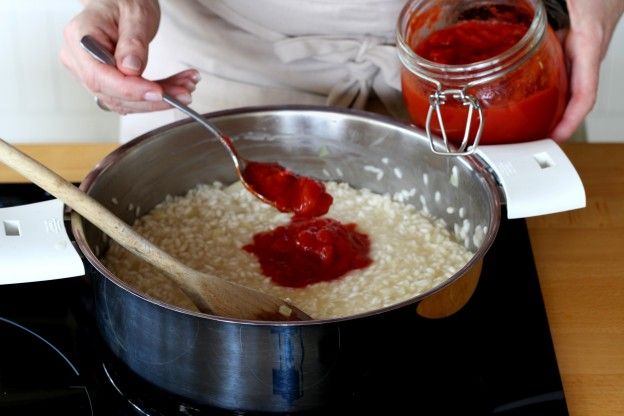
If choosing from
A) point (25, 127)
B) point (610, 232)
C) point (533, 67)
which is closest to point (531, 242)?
point (610, 232)

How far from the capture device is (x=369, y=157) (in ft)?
4.50

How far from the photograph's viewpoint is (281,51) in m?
1.49

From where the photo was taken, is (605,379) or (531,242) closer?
(605,379)

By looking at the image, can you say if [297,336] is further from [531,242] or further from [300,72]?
[300,72]

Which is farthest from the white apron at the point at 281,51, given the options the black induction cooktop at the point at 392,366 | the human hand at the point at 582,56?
the black induction cooktop at the point at 392,366

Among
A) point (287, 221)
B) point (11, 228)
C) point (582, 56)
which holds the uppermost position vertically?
point (582, 56)

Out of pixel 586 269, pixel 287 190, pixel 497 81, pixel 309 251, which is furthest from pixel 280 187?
pixel 586 269

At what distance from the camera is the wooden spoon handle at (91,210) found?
99 centimetres

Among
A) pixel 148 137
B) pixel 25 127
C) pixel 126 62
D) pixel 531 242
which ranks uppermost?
pixel 126 62

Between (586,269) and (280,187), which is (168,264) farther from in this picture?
(586,269)

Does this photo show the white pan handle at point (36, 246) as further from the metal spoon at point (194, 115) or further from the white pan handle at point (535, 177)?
the white pan handle at point (535, 177)

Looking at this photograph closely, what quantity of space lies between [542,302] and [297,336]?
396 mm

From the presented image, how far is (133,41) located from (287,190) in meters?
0.29

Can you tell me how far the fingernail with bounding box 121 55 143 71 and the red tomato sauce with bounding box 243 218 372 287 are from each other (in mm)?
297
